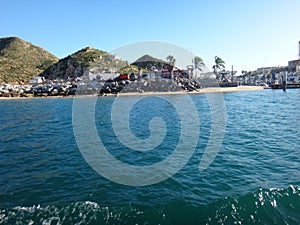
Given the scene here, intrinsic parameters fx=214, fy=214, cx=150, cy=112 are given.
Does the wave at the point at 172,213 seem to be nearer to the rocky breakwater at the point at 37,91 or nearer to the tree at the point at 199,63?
the rocky breakwater at the point at 37,91

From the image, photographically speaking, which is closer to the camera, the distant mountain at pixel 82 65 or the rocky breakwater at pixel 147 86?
the rocky breakwater at pixel 147 86

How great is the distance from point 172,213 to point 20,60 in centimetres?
18470

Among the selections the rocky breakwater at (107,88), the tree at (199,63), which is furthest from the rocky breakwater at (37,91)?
the tree at (199,63)

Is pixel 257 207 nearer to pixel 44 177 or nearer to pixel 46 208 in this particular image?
pixel 46 208

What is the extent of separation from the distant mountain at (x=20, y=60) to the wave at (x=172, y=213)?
127 meters

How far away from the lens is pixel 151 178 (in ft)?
30.1

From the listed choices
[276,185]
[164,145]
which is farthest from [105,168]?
[276,185]

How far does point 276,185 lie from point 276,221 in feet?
7.84

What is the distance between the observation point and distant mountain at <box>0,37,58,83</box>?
406ft

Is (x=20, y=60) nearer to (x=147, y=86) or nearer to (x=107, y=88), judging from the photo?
(x=107, y=88)

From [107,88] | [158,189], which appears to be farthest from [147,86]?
[158,189]

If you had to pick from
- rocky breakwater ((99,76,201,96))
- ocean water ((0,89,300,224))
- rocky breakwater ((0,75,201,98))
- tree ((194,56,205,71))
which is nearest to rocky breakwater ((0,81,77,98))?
rocky breakwater ((0,75,201,98))

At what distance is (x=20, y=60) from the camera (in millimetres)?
158500

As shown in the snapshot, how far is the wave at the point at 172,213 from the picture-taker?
6152 mm
